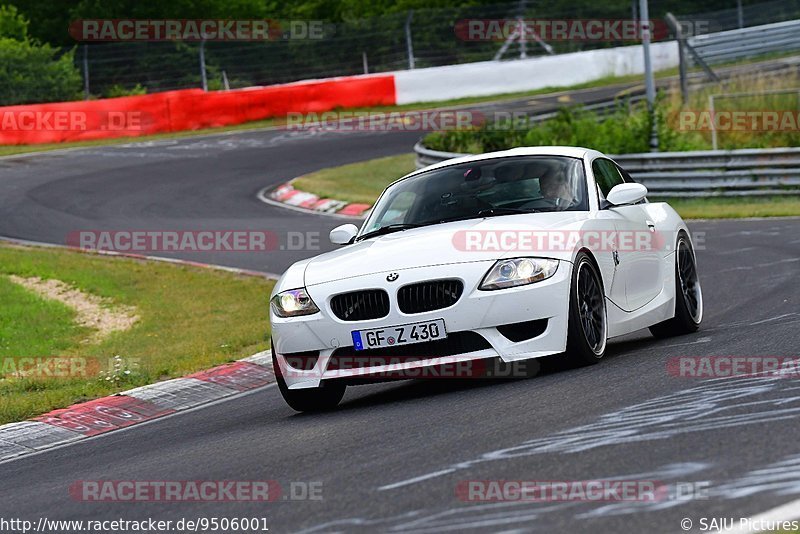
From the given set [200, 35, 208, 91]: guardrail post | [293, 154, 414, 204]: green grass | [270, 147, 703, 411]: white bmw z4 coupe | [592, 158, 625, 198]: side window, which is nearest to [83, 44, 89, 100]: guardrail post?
[200, 35, 208, 91]: guardrail post

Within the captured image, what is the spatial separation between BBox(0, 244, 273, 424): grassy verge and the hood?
2.72m

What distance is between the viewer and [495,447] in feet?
19.0

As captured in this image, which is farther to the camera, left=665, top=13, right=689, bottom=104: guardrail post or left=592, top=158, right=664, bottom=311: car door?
left=665, top=13, right=689, bottom=104: guardrail post

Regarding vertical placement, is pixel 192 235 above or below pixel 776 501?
below

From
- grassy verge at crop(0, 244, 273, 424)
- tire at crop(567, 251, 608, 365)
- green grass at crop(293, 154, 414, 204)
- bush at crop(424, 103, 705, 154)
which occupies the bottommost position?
green grass at crop(293, 154, 414, 204)

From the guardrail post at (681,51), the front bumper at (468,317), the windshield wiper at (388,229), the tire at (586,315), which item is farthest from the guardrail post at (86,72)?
the tire at (586,315)

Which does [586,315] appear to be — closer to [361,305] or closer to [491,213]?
[491,213]

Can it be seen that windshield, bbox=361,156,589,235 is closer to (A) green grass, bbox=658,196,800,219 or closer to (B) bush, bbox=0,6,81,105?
(A) green grass, bbox=658,196,800,219

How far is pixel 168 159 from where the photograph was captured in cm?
3053

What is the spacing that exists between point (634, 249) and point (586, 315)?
1250 millimetres

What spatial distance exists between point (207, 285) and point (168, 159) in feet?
50.5

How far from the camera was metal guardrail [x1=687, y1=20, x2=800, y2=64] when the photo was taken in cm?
3794

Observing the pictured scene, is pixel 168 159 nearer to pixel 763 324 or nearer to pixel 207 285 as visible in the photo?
pixel 207 285

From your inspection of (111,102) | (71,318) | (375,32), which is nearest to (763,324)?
(71,318)
